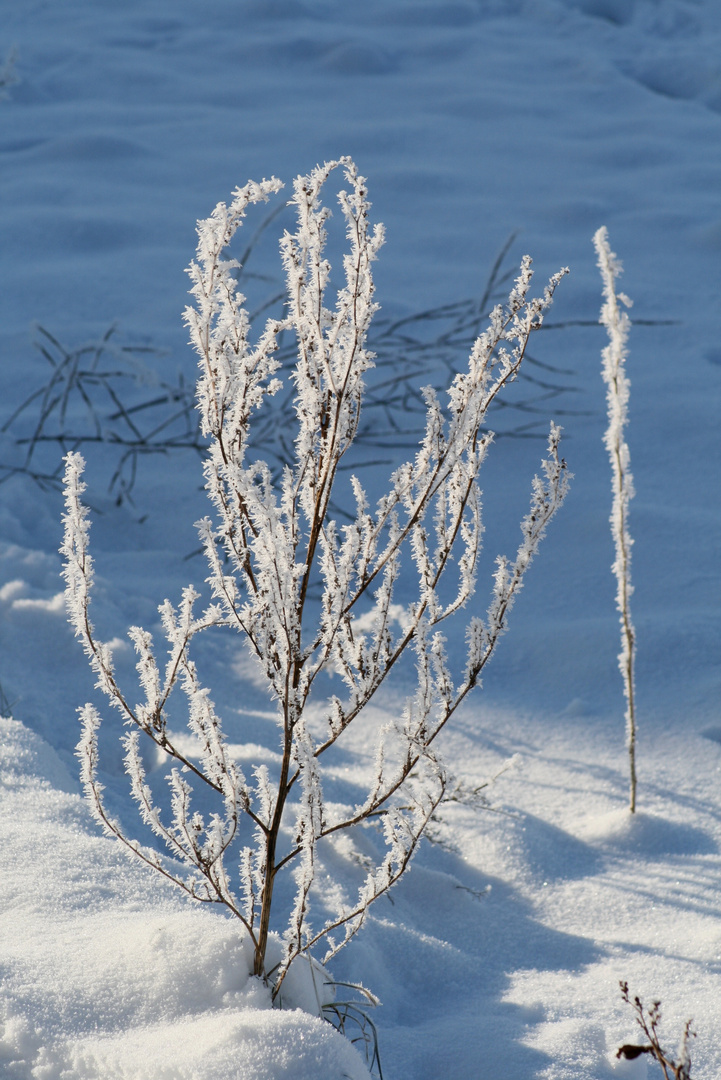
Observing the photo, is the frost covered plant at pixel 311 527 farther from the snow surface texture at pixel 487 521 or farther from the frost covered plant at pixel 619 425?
the frost covered plant at pixel 619 425

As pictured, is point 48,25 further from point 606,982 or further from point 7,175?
point 606,982

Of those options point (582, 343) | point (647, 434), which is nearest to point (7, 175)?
point (582, 343)

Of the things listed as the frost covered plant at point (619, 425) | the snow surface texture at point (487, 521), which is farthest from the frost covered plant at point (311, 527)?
the frost covered plant at point (619, 425)

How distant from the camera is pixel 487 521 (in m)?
3.46

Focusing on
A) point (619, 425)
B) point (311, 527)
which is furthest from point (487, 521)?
point (311, 527)

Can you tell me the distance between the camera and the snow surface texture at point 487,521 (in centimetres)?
134

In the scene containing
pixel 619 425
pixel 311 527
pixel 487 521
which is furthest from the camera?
pixel 487 521

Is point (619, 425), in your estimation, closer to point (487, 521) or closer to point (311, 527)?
point (311, 527)

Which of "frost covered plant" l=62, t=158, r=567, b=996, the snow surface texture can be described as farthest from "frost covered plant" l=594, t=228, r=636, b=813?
"frost covered plant" l=62, t=158, r=567, b=996

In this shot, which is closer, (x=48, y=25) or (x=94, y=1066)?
(x=94, y=1066)

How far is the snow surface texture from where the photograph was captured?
1.34 metres

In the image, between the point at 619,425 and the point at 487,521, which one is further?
the point at 487,521

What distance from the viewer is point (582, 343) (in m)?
4.58

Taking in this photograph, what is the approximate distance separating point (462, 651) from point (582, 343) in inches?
90.9
